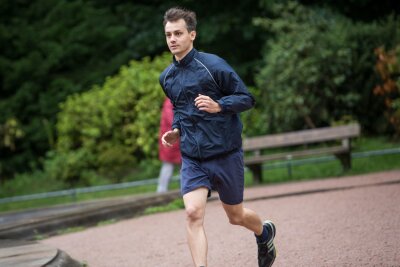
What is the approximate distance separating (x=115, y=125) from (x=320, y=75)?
4713 millimetres

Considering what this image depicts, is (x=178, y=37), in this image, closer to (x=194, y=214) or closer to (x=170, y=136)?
(x=170, y=136)

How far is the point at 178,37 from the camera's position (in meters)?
5.35

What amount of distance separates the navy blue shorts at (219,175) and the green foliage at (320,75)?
10458 mm

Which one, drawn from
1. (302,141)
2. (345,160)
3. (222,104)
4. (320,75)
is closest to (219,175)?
(222,104)

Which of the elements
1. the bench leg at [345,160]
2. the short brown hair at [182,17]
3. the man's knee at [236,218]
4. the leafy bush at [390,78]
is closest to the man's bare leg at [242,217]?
the man's knee at [236,218]

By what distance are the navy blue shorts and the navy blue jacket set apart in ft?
0.17

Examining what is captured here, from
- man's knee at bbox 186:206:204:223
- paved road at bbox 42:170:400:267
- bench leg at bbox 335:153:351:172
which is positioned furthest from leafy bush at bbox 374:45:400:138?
man's knee at bbox 186:206:204:223

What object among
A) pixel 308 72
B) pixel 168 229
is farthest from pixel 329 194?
pixel 308 72

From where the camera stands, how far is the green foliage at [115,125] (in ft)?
53.4

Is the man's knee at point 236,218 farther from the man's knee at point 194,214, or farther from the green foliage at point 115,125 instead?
the green foliage at point 115,125

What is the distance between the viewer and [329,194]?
10.4m

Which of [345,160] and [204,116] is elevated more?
[204,116]

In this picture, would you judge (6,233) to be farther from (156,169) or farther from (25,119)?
(25,119)

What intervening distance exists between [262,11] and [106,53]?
14.8 feet
